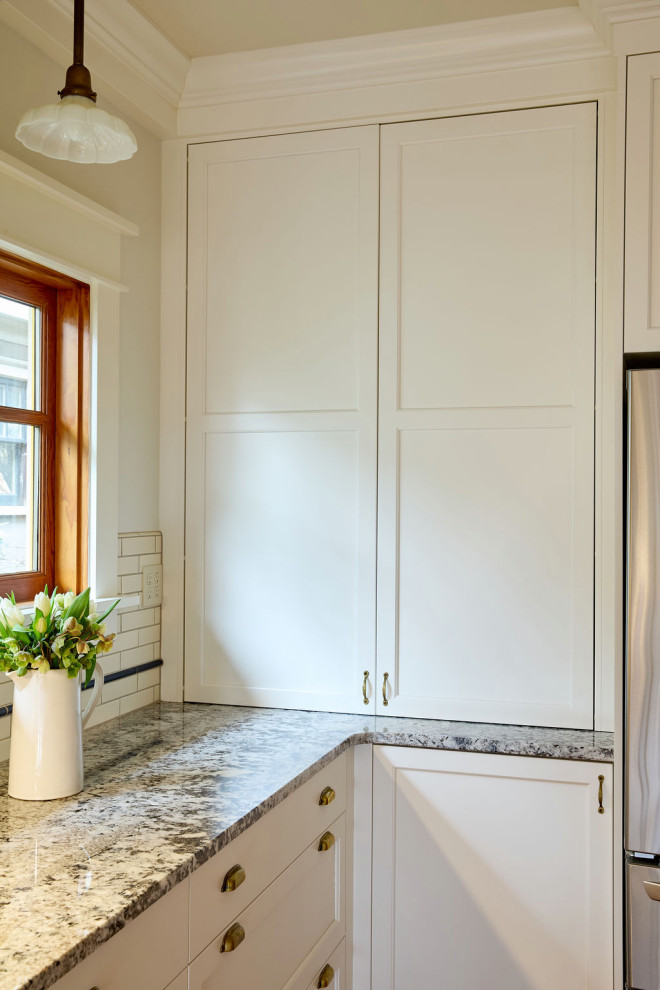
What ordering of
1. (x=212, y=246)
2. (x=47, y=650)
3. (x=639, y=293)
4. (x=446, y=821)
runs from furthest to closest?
(x=212, y=246) < (x=446, y=821) < (x=639, y=293) < (x=47, y=650)

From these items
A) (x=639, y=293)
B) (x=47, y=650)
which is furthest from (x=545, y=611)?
(x=47, y=650)

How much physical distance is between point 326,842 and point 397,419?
42.8 inches

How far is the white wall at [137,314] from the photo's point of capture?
89.4 inches

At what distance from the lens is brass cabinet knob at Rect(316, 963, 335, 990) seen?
6.43 ft

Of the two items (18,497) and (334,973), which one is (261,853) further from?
(18,497)

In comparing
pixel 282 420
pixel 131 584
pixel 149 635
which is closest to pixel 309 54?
pixel 282 420

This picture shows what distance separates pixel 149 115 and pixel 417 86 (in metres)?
0.74

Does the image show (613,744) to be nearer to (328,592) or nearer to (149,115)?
(328,592)

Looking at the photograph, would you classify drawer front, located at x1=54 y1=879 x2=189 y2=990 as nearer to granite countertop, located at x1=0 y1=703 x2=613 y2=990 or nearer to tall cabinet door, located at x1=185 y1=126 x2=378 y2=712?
granite countertop, located at x1=0 y1=703 x2=613 y2=990

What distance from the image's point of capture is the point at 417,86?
2.31 m

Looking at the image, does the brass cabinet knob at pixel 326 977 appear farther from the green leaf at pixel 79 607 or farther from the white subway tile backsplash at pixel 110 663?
the green leaf at pixel 79 607

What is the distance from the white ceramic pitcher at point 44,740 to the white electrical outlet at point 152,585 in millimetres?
782

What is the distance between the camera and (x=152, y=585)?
2.49 metres

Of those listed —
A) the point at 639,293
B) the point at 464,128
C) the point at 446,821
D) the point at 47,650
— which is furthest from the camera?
the point at 464,128
